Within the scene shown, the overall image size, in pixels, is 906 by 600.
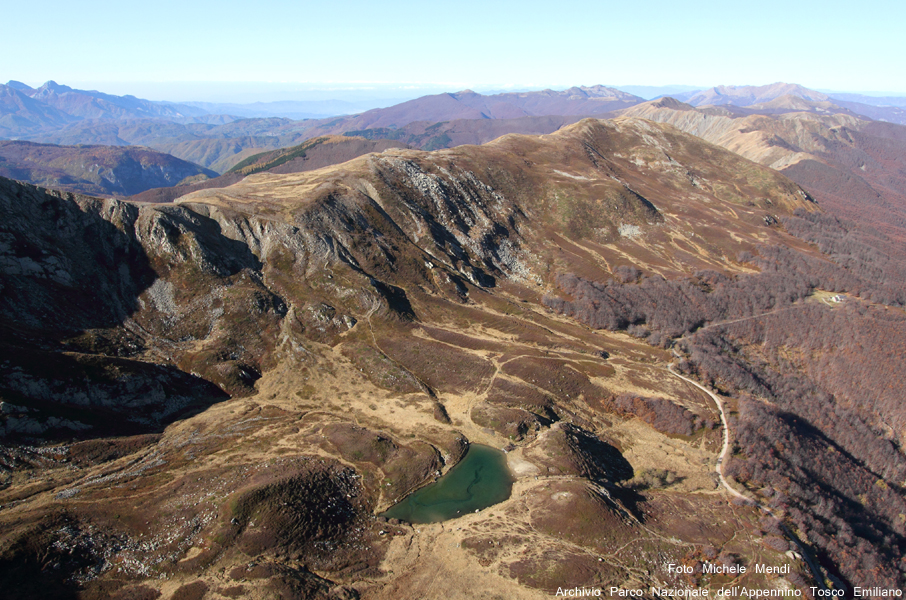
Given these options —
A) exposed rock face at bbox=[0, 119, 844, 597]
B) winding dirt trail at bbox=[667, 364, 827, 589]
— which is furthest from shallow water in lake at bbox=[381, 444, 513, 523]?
winding dirt trail at bbox=[667, 364, 827, 589]

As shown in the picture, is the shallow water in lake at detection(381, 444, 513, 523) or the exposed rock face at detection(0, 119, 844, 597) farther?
the shallow water in lake at detection(381, 444, 513, 523)

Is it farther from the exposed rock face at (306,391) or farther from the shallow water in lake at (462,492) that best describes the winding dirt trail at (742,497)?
the shallow water in lake at (462,492)

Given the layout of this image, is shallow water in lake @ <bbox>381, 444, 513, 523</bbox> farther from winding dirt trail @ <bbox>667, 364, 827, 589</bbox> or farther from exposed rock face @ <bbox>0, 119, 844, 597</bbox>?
winding dirt trail @ <bbox>667, 364, 827, 589</bbox>

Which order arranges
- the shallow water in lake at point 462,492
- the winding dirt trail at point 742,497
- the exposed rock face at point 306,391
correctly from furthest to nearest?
the shallow water in lake at point 462,492 → the winding dirt trail at point 742,497 → the exposed rock face at point 306,391

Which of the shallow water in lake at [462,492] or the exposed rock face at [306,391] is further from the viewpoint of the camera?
the shallow water in lake at [462,492]

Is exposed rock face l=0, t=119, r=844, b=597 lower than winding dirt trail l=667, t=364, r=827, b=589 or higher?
higher

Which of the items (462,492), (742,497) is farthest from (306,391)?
(742,497)

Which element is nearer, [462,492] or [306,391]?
[462,492]

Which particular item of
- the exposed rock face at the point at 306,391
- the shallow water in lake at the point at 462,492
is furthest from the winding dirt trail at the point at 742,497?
the shallow water in lake at the point at 462,492

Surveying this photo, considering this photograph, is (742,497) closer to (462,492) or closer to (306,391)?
(462,492)
